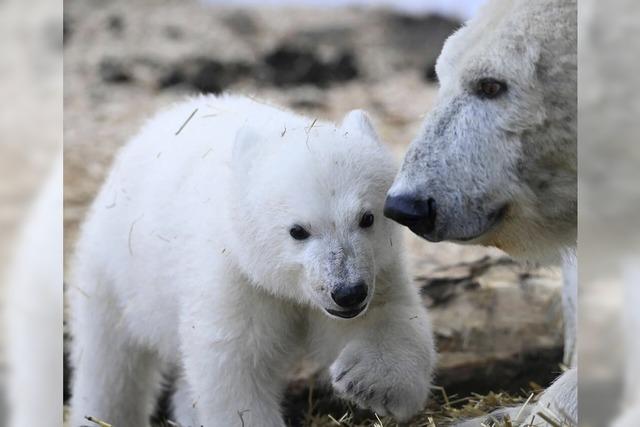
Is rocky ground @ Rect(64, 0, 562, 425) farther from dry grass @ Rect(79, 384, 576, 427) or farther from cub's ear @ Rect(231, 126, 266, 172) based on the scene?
cub's ear @ Rect(231, 126, 266, 172)

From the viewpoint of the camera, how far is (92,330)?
14.2ft

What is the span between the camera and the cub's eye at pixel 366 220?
10.8 ft

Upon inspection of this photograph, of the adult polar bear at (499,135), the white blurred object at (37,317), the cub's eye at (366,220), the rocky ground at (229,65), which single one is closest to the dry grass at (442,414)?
the white blurred object at (37,317)

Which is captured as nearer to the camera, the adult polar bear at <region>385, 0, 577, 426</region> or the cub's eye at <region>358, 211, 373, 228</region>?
the adult polar bear at <region>385, 0, 577, 426</region>

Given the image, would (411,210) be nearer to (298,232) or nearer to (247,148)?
(298,232)

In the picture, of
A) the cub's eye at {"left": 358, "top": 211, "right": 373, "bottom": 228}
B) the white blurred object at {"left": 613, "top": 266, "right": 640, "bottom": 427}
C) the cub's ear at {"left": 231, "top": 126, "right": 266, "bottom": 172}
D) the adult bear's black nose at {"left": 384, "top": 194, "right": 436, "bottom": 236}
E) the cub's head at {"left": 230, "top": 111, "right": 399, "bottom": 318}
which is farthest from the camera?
the cub's ear at {"left": 231, "top": 126, "right": 266, "bottom": 172}

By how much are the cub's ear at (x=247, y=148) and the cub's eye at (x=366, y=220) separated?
0.48m

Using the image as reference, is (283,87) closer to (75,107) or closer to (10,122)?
(75,107)

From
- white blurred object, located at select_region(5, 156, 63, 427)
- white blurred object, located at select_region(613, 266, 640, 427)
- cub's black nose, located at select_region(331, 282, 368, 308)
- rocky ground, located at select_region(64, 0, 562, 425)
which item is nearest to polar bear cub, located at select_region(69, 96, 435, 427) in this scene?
cub's black nose, located at select_region(331, 282, 368, 308)

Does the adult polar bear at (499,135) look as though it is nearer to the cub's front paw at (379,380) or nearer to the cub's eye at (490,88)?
the cub's eye at (490,88)

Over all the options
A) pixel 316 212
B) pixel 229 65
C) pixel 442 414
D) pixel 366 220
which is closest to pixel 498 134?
pixel 366 220

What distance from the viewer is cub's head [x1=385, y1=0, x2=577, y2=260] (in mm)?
3076

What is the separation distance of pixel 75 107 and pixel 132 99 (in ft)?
1.48

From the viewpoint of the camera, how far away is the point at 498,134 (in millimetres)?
3154
